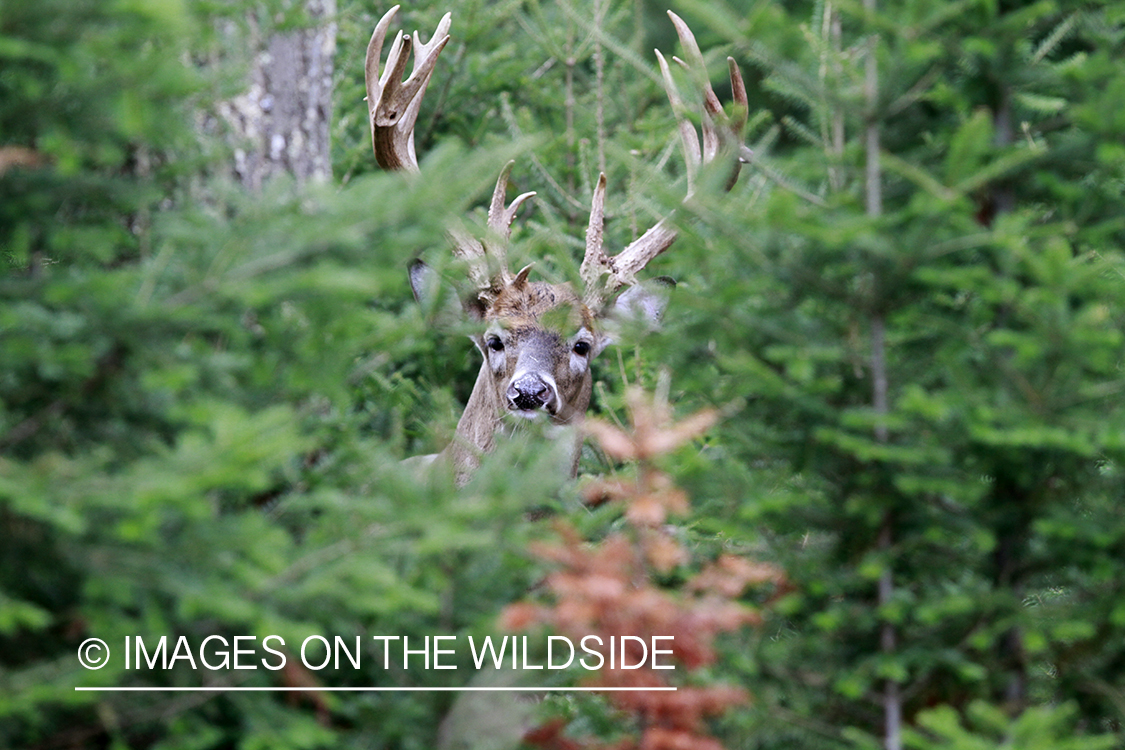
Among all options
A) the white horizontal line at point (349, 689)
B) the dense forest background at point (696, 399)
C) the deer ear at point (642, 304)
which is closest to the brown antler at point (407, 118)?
the deer ear at point (642, 304)

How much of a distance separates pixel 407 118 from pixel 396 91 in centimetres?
20

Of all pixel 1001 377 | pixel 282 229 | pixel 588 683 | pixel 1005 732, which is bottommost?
pixel 1005 732

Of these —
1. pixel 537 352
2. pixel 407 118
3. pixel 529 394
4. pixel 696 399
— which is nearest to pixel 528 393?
pixel 529 394

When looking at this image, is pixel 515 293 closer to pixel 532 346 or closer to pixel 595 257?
pixel 532 346

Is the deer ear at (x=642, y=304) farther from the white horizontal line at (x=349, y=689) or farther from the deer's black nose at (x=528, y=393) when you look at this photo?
the white horizontal line at (x=349, y=689)

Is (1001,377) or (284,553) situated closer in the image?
(284,553)

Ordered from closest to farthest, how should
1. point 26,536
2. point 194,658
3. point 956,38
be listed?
point 26,536 < point 194,658 < point 956,38

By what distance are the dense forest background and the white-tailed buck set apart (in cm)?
198

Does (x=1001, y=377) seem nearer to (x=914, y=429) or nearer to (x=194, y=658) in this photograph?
(x=914, y=429)

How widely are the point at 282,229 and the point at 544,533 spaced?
49.7 inches

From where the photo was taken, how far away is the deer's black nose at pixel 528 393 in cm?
578

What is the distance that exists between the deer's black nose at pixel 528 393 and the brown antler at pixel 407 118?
2.39 ft

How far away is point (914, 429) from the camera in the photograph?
10.6ft

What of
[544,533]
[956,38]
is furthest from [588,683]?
[956,38]
